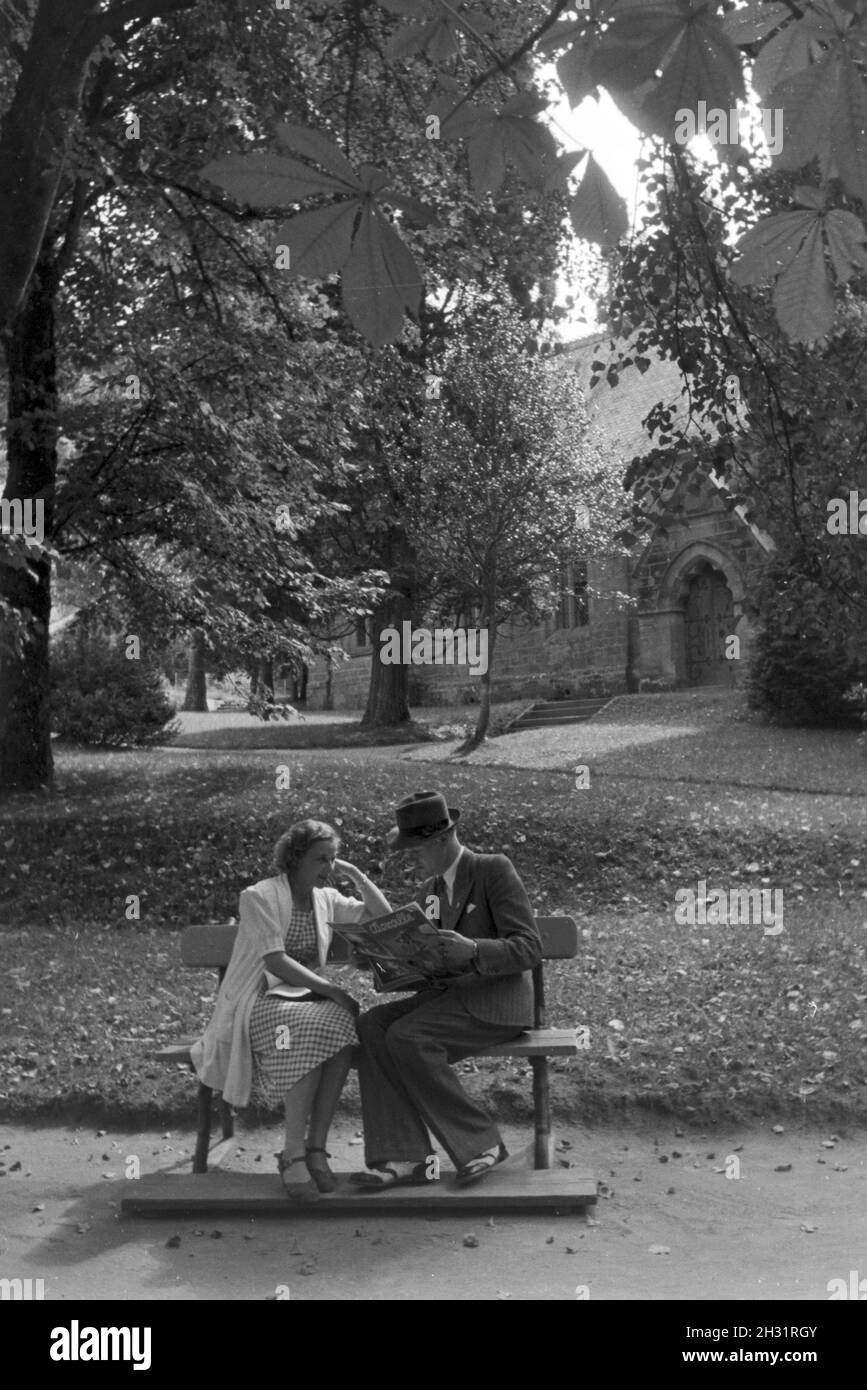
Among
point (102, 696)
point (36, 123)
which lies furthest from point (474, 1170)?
point (102, 696)

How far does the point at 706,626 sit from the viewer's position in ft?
99.9

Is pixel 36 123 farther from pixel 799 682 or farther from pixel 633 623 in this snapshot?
pixel 633 623

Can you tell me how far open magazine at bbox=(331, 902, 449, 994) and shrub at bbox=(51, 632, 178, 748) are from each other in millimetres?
18019

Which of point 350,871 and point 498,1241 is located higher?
point 350,871

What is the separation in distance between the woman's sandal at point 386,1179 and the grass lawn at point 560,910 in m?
1.43

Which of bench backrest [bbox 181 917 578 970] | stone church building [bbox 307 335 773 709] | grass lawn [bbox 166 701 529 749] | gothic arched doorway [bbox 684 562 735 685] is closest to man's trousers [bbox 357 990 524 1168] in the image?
bench backrest [bbox 181 917 578 970]

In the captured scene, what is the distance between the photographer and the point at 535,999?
6.96 m

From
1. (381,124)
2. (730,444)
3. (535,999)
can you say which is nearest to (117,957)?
(535,999)

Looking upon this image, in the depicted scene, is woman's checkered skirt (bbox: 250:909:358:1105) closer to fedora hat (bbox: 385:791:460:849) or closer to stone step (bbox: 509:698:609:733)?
fedora hat (bbox: 385:791:460:849)

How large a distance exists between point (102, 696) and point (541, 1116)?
19035 millimetres

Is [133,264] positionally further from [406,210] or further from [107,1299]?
[406,210]

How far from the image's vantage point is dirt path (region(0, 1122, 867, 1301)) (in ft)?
16.4

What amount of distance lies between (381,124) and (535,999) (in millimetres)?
10084

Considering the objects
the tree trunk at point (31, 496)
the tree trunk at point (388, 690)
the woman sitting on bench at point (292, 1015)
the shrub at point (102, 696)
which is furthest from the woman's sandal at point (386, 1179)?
the tree trunk at point (388, 690)
